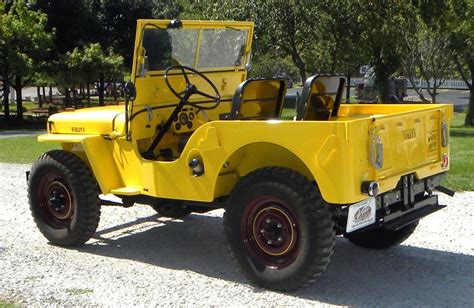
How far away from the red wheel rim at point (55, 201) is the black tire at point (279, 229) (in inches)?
80.1

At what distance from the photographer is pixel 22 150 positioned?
655 inches

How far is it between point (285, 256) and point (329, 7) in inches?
643

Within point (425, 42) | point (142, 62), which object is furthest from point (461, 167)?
point (425, 42)

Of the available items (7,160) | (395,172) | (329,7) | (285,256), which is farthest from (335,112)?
(329,7)

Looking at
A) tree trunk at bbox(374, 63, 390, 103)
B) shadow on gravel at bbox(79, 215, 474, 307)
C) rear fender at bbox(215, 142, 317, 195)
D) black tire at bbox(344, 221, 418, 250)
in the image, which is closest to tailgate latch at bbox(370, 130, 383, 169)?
rear fender at bbox(215, 142, 317, 195)

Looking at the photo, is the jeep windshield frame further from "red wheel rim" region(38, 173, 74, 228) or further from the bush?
the bush

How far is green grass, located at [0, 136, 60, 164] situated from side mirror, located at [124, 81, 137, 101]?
832 cm

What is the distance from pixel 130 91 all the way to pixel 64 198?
4.55 ft

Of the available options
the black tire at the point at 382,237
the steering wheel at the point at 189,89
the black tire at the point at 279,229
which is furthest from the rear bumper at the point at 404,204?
the steering wheel at the point at 189,89

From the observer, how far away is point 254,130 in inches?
204

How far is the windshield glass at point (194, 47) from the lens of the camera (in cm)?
636

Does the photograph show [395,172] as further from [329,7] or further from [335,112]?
[329,7]

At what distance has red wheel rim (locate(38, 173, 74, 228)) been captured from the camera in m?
6.71

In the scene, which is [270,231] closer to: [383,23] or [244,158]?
[244,158]
